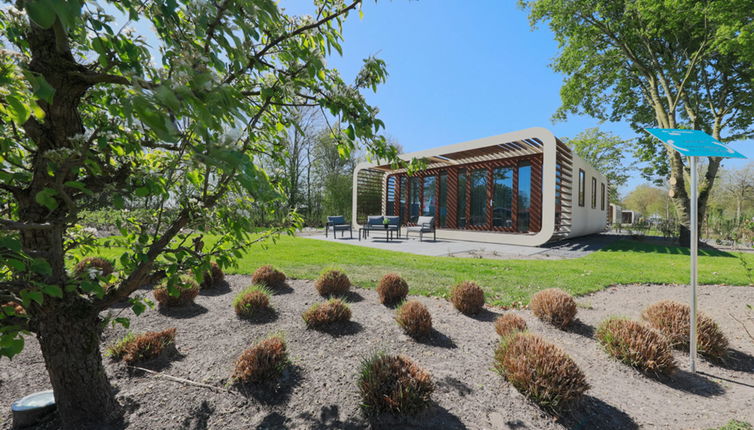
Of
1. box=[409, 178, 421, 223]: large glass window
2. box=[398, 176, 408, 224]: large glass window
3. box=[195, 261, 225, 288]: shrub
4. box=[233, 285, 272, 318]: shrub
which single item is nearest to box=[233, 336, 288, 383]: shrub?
box=[233, 285, 272, 318]: shrub

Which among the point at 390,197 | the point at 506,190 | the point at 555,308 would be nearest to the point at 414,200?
the point at 390,197

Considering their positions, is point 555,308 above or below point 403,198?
below

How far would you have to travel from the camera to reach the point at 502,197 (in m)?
13.3

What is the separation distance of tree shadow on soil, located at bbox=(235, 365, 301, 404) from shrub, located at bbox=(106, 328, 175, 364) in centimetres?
91

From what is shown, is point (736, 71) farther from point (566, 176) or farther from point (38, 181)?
point (38, 181)

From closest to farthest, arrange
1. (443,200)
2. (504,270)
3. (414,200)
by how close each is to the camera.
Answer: (504,270), (443,200), (414,200)

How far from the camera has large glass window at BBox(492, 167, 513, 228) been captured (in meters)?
13.0

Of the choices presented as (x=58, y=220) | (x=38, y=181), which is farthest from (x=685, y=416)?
(x=38, y=181)

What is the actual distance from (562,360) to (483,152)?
11693 millimetres

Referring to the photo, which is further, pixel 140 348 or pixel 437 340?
pixel 437 340

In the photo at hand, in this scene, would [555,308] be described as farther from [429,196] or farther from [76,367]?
[429,196]

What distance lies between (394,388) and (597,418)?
4.66 feet

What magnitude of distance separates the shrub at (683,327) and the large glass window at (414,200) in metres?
14.1

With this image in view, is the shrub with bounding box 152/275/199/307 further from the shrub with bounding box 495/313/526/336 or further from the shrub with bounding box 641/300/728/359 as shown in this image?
the shrub with bounding box 641/300/728/359
